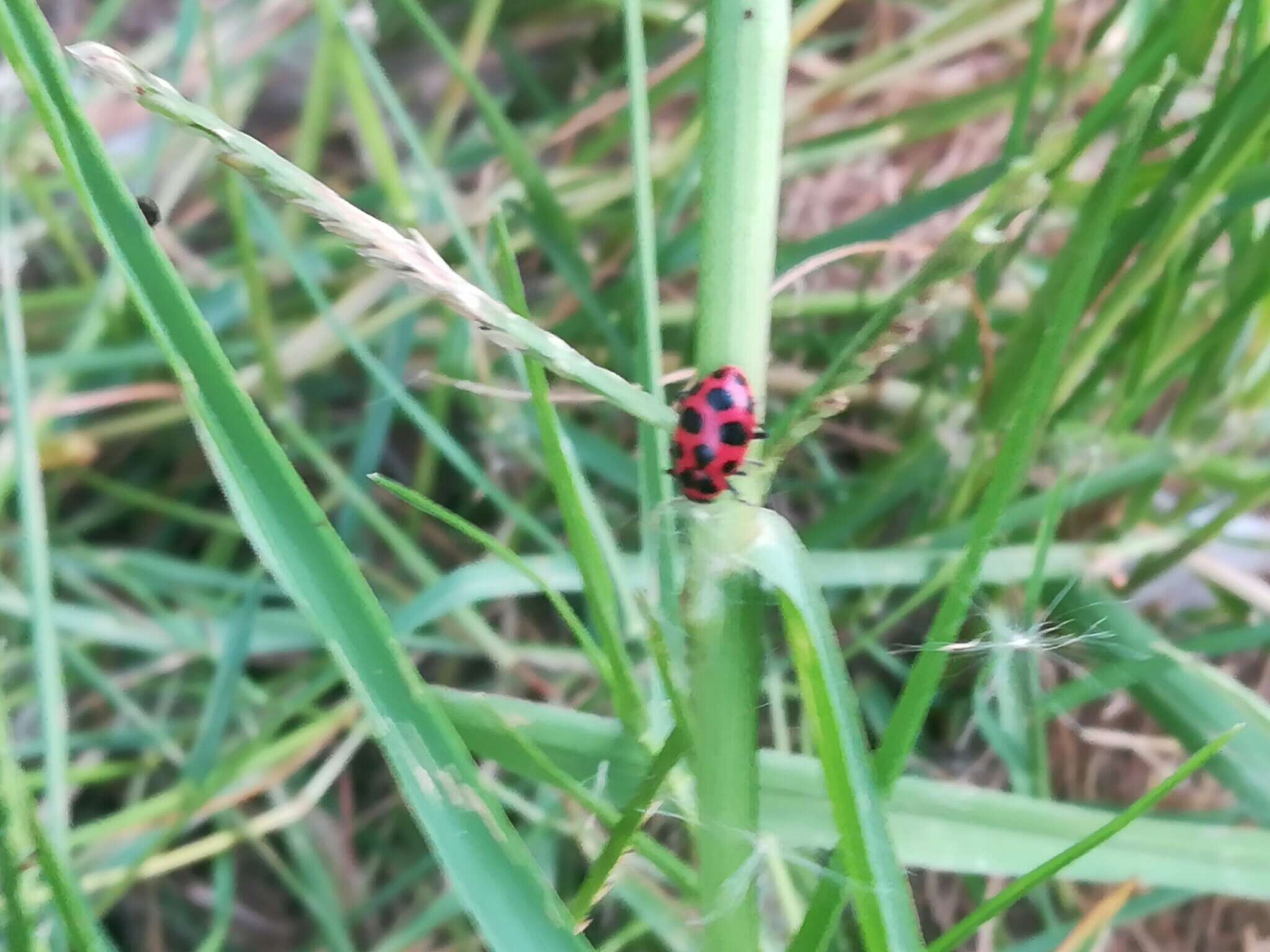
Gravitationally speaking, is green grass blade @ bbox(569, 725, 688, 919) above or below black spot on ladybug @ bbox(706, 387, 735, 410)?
below

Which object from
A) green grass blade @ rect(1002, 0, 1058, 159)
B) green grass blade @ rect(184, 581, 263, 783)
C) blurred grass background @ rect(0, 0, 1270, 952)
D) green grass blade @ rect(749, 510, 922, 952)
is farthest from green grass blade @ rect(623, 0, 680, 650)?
green grass blade @ rect(184, 581, 263, 783)

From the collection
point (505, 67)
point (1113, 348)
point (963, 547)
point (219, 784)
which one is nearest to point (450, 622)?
point (219, 784)

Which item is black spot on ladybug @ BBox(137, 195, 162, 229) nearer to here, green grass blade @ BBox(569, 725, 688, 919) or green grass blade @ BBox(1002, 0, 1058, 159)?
green grass blade @ BBox(569, 725, 688, 919)

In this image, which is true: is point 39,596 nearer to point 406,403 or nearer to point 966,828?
point 406,403

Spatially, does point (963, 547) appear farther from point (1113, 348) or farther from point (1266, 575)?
point (1266, 575)

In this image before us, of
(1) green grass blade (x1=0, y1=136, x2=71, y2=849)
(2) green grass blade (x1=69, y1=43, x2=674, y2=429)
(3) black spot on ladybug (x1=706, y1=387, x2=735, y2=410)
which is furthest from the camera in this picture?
(1) green grass blade (x1=0, y1=136, x2=71, y2=849)

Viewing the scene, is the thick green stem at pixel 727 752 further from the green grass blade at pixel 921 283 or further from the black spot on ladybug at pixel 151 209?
the black spot on ladybug at pixel 151 209
